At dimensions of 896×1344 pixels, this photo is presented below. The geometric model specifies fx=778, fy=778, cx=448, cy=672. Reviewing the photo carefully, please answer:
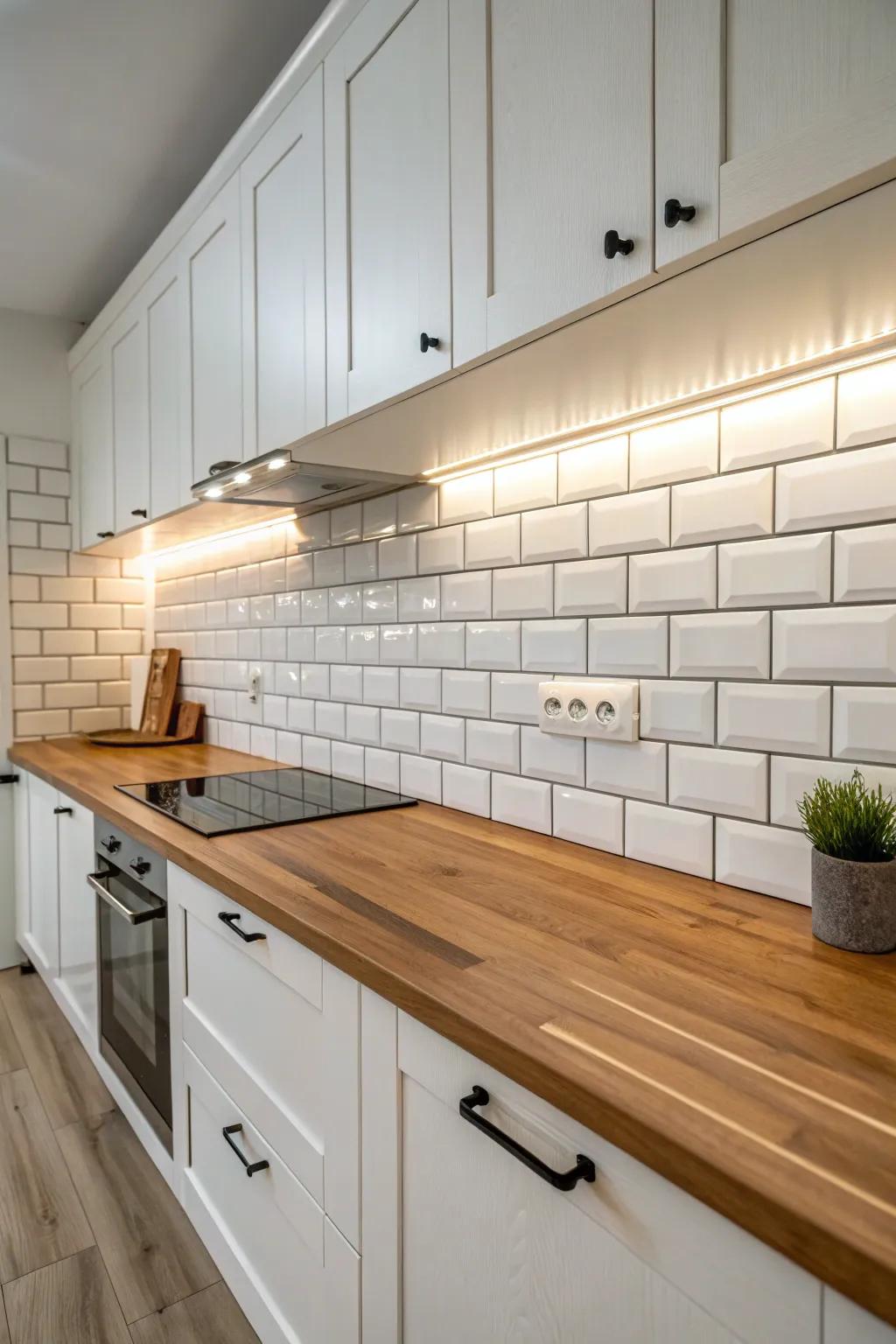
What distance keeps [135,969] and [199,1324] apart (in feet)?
2.17

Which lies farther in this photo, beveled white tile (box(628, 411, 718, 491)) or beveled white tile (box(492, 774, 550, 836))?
beveled white tile (box(492, 774, 550, 836))

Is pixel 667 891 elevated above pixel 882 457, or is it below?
below

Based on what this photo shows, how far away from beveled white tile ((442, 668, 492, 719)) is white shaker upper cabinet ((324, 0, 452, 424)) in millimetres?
577

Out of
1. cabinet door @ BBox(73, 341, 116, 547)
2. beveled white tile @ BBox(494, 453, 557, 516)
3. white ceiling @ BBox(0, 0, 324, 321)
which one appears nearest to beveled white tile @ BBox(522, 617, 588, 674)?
beveled white tile @ BBox(494, 453, 557, 516)

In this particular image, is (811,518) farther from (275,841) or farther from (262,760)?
(262,760)

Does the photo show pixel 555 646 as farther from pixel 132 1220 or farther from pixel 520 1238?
pixel 132 1220

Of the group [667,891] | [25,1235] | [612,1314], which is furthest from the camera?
[25,1235]

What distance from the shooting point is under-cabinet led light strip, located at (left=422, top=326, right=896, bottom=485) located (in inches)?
38.8

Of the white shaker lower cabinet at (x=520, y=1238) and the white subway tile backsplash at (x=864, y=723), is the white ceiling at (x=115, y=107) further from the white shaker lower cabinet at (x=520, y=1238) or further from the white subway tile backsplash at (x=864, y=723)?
the white shaker lower cabinet at (x=520, y=1238)

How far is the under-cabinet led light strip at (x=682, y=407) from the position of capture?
985 millimetres

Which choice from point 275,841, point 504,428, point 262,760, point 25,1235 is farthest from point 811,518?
point 25,1235

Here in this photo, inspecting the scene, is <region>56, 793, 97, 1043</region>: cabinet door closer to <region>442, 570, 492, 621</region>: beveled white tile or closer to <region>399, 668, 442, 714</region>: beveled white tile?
<region>399, 668, 442, 714</region>: beveled white tile

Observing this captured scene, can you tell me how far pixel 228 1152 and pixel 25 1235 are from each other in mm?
651

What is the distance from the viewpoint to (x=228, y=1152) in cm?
134
